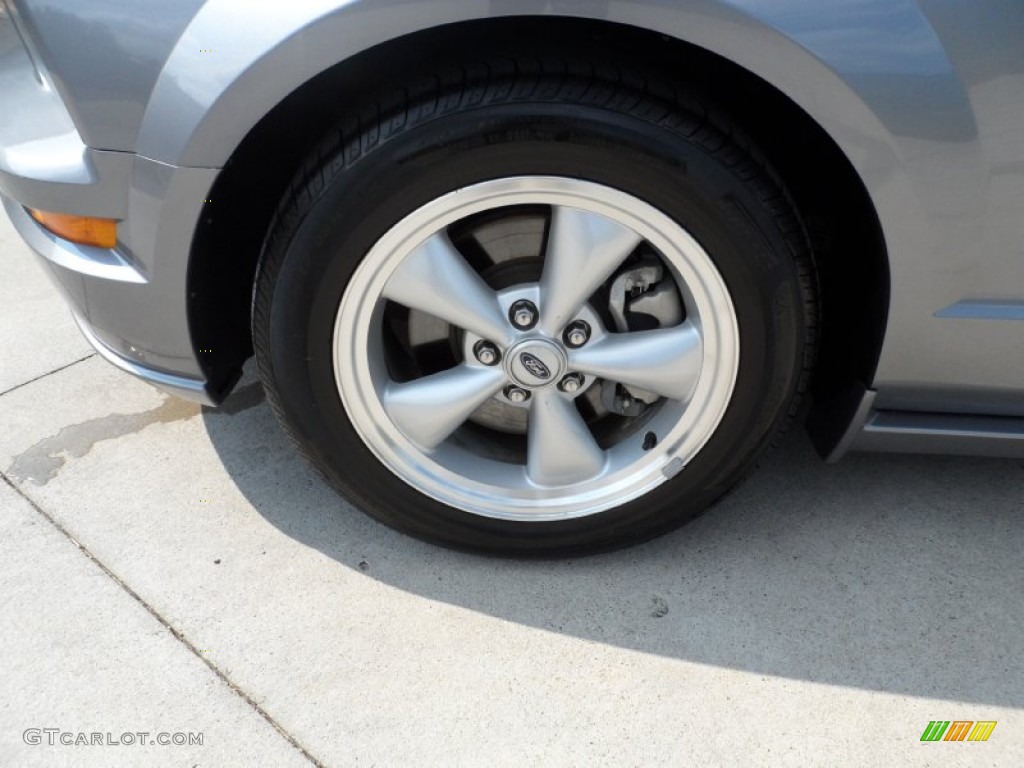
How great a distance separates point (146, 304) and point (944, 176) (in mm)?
1360

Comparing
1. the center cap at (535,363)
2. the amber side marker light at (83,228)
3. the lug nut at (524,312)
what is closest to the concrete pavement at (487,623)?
the center cap at (535,363)

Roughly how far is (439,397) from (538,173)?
48cm

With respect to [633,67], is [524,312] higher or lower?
lower

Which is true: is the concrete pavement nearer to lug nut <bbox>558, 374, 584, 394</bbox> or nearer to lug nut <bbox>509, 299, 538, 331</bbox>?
lug nut <bbox>558, 374, 584, 394</bbox>

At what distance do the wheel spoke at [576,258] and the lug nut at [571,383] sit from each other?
0.37 feet

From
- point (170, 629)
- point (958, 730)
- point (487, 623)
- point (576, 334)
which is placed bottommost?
point (170, 629)

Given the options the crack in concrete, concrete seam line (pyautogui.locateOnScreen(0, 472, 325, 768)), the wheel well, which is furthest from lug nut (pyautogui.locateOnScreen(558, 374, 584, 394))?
the crack in concrete

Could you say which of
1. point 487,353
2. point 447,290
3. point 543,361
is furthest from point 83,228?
point 543,361

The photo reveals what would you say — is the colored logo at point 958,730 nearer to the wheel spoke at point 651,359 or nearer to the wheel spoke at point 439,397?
the wheel spoke at point 651,359

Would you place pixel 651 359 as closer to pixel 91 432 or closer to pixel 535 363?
pixel 535 363

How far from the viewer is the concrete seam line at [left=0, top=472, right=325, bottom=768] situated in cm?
153

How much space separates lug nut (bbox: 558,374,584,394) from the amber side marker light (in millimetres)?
845

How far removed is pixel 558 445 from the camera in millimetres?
1730

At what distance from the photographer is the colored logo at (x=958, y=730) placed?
1542 mm
